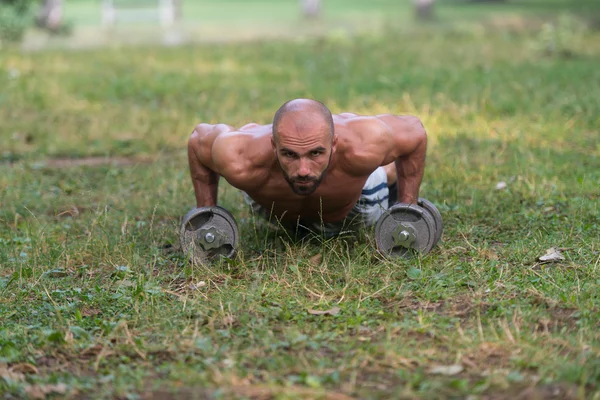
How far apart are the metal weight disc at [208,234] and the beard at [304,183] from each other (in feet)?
1.78

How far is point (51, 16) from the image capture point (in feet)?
61.3

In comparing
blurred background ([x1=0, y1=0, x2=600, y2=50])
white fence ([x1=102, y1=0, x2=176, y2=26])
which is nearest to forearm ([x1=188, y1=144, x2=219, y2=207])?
blurred background ([x1=0, y1=0, x2=600, y2=50])

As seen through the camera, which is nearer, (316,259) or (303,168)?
(303,168)

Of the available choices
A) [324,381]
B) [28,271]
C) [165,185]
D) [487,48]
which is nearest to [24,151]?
[165,185]

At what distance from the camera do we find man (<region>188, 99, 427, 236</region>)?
461 cm

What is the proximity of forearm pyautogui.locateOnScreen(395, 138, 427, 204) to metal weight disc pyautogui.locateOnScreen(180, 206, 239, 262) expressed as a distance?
951 mm

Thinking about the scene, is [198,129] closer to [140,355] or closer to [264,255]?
[264,255]

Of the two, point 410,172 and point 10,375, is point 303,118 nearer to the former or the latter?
point 410,172

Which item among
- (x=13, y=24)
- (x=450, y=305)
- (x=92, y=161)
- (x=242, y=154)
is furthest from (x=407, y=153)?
(x=13, y=24)

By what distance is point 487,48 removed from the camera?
46.4 feet

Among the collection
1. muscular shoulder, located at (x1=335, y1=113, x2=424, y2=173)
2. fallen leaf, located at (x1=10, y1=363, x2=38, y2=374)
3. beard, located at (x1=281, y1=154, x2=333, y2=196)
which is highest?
muscular shoulder, located at (x1=335, y1=113, x2=424, y2=173)

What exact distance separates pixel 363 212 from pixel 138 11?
68.5 ft

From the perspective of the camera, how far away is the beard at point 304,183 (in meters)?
4.64

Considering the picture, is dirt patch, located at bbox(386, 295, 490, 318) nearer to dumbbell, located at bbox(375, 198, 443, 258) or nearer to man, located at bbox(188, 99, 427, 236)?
dumbbell, located at bbox(375, 198, 443, 258)
